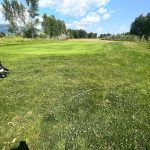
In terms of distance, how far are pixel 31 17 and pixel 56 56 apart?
7460cm

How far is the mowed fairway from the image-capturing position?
1214 centimetres

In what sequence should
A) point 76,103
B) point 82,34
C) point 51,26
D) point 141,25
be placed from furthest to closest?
point 82,34 → point 51,26 → point 141,25 → point 76,103

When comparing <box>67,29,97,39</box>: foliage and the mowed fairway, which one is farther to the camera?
<box>67,29,97,39</box>: foliage

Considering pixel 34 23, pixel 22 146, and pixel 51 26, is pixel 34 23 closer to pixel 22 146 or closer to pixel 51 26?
pixel 51 26

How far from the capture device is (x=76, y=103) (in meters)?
14.4

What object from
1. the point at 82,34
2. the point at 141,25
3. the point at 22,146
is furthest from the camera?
the point at 82,34

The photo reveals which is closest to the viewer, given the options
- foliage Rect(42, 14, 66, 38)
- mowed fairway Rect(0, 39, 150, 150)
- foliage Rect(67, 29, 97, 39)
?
mowed fairway Rect(0, 39, 150, 150)

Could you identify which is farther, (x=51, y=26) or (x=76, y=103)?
(x=51, y=26)

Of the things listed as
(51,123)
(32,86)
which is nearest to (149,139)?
(51,123)

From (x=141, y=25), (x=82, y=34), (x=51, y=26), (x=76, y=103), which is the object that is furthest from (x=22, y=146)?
(x=82, y=34)

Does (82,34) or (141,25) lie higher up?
(141,25)

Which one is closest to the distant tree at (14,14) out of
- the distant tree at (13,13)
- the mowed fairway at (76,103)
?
the distant tree at (13,13)

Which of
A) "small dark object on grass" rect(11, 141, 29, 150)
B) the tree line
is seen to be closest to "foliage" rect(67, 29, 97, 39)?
the tree line

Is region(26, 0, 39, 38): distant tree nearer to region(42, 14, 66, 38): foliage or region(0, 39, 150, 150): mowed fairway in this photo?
region(42, 14, 66, 38): foliage
